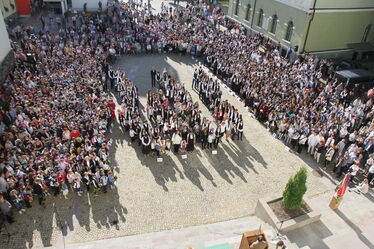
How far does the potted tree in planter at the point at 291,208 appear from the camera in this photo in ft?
35.7

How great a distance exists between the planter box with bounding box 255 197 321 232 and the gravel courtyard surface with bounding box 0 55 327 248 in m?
1.05

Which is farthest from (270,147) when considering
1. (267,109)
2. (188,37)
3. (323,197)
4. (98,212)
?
(188,37)

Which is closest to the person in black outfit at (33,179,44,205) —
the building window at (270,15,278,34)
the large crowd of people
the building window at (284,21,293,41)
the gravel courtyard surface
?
the large crowd of people

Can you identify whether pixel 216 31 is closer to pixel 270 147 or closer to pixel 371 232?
pixel 270 147

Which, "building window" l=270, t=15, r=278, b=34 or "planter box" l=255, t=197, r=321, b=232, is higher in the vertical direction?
"building window" l=270, t=15, r=278, b=34

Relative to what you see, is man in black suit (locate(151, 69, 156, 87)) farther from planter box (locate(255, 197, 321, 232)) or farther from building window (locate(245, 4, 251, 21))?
building window (locate(245, 4, 251, 21))

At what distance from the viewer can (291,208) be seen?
38.0 feet

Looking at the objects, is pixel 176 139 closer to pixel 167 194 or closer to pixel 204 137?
pixel 204 137

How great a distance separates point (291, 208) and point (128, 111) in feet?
32.3

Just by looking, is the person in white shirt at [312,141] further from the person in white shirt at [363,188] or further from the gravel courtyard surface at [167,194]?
the person in white shirt at [363,188]

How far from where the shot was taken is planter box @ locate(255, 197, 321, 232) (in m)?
→ 11.1

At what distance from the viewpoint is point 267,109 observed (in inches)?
725

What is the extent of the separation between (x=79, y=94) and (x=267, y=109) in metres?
11.3

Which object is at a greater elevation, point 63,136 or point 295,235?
point 63,136
